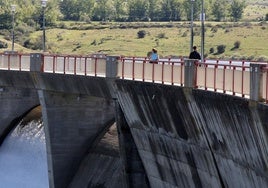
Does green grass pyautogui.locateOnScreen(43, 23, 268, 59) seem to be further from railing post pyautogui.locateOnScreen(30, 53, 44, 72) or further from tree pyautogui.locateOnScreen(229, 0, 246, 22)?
railing post pyautogui.locateOnScreen(30, 53, 44, 72)

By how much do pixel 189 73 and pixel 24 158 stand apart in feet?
66.4

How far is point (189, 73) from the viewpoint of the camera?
25.2m

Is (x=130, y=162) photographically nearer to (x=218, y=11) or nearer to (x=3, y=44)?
(x=3, y=44)

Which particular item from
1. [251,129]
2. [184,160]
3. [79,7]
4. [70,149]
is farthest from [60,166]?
[79,7]

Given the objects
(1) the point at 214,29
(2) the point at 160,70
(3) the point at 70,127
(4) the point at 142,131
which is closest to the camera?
(2) the point at 160,70

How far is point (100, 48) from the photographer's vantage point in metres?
106

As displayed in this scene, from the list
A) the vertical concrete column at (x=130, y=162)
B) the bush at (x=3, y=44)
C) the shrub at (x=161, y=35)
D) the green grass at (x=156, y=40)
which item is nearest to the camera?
the vertical concrete column at (x=130, y=162)

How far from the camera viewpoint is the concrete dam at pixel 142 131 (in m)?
21.9

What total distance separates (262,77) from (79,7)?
16035cm

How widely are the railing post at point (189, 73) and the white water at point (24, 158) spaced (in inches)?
688

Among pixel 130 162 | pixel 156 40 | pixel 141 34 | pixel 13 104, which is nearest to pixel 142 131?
pixel 130 162

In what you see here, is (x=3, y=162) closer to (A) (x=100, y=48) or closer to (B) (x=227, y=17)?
(A) (x=100, y=48)

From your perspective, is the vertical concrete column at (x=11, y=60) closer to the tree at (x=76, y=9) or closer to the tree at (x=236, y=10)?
the tree at (x=236, y=10)

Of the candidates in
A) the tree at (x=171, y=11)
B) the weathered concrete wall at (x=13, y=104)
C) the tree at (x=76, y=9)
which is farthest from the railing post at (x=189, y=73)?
the tree at (x=76, y=9)
